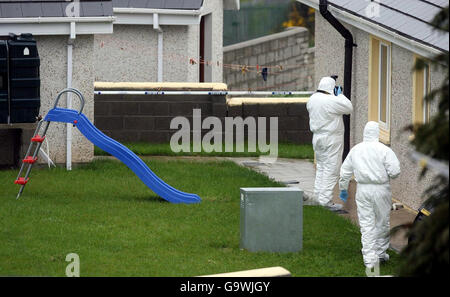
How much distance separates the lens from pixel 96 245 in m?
10.5

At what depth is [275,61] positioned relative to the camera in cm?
3091

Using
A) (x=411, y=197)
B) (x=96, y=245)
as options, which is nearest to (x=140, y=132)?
(x=411, y=197)

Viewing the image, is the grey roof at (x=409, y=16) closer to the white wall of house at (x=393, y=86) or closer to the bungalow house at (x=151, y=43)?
the white wall of house at (x=393, y=86)

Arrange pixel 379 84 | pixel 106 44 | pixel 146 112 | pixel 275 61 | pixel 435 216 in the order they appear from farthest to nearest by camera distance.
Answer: pixel 275 61 → pixel 106 44 → pixel 146 112 → pixel 379 84 → pixel 435 216

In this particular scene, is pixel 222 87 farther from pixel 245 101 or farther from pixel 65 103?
pixel 65 103

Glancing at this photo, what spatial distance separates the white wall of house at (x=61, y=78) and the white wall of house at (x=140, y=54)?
18.1 ft

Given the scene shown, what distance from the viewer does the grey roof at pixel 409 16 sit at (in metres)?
11.5

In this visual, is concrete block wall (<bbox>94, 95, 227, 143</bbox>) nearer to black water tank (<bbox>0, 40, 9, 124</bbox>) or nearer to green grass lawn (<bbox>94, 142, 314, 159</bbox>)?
green grass lawn (<bbox>94, 142, 314, 159</bbox>)

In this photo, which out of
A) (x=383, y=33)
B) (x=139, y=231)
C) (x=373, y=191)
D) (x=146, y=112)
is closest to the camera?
(x=373, y=191)

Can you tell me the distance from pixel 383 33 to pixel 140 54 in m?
9.64

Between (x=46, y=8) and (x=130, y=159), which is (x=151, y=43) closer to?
(x=46, y=8)

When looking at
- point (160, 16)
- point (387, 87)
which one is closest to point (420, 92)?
point (387, 87)

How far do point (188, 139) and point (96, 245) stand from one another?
8157mm

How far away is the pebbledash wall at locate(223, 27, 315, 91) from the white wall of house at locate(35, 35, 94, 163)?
1411 cm
